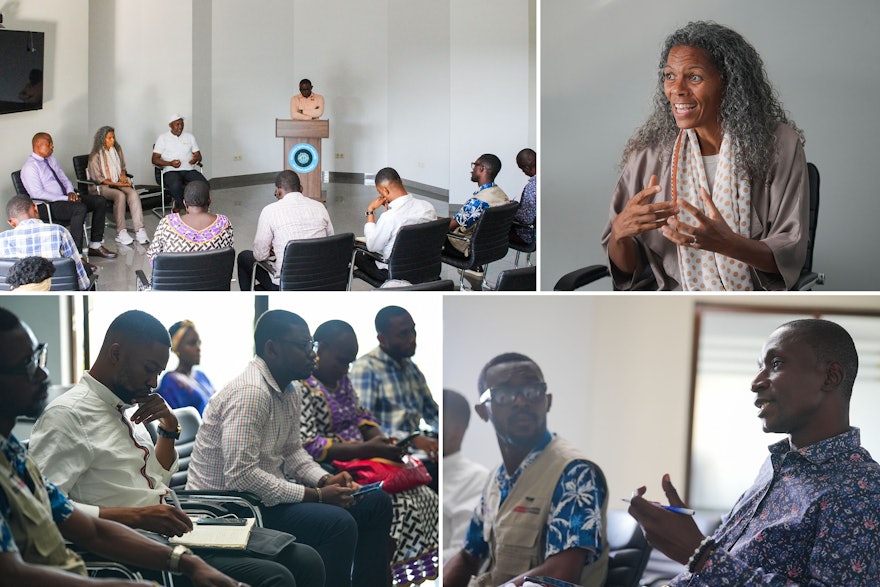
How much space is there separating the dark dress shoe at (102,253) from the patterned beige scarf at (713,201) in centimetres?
714

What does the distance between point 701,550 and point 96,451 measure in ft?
5.78

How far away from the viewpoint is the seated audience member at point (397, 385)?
3273 millimetres

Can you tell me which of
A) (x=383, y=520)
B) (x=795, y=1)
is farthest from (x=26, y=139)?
(x=383, y=520)

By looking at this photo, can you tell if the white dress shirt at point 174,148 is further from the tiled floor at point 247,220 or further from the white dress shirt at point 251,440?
the white dress shirt at point 251,440

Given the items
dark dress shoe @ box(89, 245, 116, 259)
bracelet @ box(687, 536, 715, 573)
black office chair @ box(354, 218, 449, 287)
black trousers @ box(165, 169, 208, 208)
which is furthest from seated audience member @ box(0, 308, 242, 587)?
black trousers @ box(165, 169, 208, 208)

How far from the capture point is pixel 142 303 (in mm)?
3227

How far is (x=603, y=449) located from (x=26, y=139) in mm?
8863

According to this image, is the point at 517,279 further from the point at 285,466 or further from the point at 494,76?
the point at 494,76

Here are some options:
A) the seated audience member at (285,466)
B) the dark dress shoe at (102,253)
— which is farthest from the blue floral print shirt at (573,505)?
the dark dress shoe at (102,253)

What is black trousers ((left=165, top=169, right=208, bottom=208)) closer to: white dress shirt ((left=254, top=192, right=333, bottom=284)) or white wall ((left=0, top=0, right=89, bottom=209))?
white wall ((left=0, top=0, right=89, bottom=209))

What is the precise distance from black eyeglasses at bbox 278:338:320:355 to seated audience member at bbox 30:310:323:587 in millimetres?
374

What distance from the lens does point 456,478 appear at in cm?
330

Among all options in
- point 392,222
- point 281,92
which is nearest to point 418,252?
point 392,222

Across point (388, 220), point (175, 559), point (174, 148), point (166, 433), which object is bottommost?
point (175, 559)
